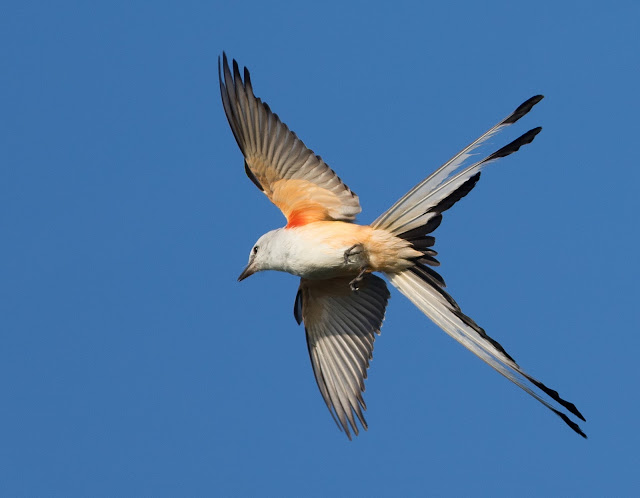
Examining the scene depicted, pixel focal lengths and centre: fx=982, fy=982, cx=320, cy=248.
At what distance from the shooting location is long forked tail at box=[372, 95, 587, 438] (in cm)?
702

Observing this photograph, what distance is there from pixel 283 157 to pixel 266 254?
0.90 meters

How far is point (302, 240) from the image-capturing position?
848 cm

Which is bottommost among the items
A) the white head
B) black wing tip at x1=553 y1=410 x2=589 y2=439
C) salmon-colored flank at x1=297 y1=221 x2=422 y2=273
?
black wing tip at x1=553 y1=410 x2=589 y2=439

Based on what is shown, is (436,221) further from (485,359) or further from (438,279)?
(485,359)

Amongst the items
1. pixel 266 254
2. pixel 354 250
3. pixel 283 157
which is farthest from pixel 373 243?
pixel 283 157

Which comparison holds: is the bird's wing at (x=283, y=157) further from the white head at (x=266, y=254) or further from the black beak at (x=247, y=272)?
the black beak at (x=247, y=272)

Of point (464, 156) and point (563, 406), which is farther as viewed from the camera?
point (464, 156)

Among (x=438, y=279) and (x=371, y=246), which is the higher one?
(x=371, y=246)

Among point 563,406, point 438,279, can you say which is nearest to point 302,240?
point 438,279

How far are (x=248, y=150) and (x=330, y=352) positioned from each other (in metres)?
2.08

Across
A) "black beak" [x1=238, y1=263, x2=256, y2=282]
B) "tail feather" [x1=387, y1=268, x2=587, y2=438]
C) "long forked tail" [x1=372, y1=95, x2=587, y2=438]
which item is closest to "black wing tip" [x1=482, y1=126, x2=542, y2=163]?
"long forked tail" [x1=372, y1=95, x2=587, y2=438]

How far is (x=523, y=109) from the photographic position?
7.10 metres

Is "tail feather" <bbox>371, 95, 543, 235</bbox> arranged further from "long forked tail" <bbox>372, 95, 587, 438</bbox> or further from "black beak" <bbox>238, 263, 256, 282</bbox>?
"black beak" <bbox>238, 263, 256, 282</bbox>

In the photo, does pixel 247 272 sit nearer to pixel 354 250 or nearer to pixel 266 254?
pixel 266 254
